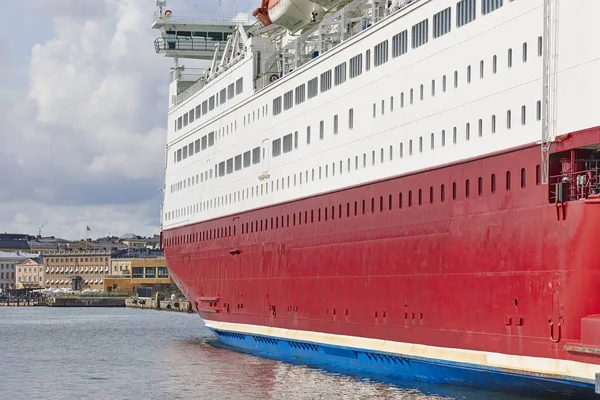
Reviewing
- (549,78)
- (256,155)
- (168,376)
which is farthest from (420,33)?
(256,155)

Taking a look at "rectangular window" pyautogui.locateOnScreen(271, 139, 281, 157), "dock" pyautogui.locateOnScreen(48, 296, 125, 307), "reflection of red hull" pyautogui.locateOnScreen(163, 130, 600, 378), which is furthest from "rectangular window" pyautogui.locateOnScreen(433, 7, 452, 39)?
"dock" pyautogui.locateOnScreen(48, 296, 125, 307)

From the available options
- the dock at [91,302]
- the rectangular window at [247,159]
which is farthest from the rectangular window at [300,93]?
the dock at [91,302]

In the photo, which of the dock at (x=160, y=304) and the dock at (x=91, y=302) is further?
the dock at (x=91, y=302)

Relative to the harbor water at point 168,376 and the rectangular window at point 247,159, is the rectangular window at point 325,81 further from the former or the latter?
the harbor water at point 168,376

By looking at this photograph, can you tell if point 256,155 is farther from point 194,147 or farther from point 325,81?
point 194,147

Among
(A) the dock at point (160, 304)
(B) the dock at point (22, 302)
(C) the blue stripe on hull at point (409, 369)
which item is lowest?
(B) the dock at point (22, 302)

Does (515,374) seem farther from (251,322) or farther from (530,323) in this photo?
(251,322)

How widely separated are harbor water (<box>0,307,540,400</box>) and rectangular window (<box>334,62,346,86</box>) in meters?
9.55

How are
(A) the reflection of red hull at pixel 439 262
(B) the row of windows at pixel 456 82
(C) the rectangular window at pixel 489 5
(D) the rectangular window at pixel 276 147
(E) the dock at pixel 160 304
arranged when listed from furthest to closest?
(E) the dock at pixel 160 304, (D) the rectangular window at pixel 276 147, (C) the rectangular window at pixel 489 5, (B) the row of windows at pixel 456 82, (A) the reflection of red hull at pixel 439 262

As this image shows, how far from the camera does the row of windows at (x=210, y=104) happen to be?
5103 centimetres

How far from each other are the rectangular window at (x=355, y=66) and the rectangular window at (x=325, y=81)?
2048 mm

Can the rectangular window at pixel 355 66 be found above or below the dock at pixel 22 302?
above

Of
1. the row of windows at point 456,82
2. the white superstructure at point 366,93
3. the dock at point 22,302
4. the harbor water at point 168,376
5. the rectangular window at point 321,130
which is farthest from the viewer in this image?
the dock at point 22,302

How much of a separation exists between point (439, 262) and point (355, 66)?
30.8ft
